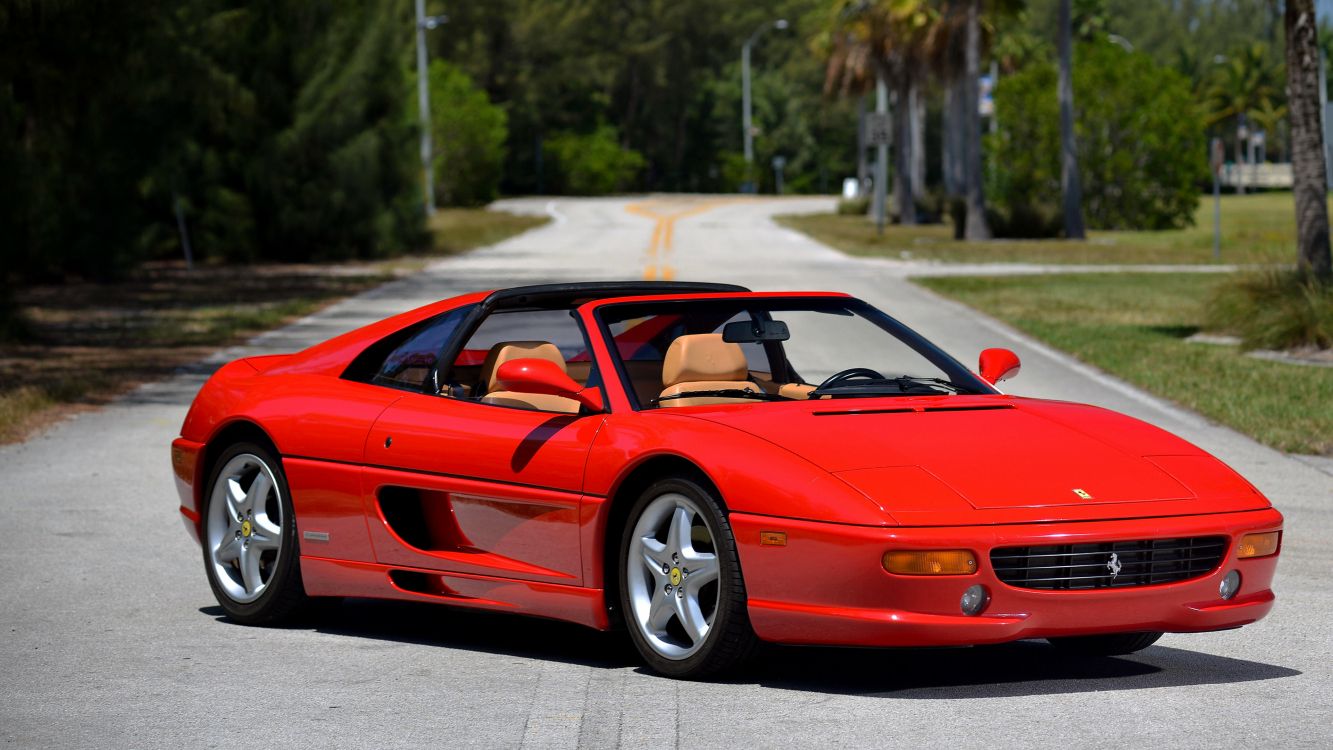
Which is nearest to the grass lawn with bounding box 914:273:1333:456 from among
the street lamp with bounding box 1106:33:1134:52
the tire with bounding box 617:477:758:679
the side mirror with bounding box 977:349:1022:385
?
the side mirror with bounding box 977:349:1022:385

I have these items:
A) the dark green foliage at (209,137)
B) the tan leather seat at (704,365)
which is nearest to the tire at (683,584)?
the tan leather seat at (704,365)

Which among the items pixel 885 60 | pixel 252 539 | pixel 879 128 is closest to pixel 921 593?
pixel 252 539

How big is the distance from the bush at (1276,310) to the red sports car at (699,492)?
13733 millimetres

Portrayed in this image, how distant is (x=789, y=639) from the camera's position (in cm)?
611

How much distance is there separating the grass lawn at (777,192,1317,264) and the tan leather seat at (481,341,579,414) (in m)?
27.7

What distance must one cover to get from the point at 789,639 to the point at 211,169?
121ft

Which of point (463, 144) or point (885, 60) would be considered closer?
point (885, 60)

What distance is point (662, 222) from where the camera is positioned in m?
66.6

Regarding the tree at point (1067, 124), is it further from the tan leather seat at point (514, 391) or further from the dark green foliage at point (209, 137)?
the tan leather seat at point (514, 391)

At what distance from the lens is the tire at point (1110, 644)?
6828 mm

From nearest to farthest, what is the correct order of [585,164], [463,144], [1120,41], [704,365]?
1. [704,365]
2. [463,144]
3. [585,164]
4. [1120,41]

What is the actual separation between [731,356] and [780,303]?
254mm

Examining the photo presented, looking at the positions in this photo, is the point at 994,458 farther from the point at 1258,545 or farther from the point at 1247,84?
the point at 1247,84

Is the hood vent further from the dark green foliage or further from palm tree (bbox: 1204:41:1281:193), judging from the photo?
palm tree (bbox: 1204:41:1281:193)
